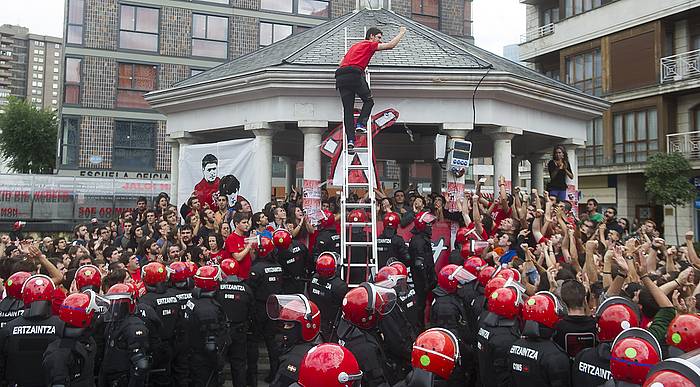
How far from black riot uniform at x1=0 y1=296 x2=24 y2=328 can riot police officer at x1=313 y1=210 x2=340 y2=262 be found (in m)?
4.94

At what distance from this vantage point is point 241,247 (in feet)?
32.9

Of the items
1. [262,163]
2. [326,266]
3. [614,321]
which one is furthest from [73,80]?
[614,321]

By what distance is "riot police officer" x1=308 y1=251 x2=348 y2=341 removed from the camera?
27.6 ft

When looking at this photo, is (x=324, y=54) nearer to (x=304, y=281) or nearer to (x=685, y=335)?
(x=304, y=281)

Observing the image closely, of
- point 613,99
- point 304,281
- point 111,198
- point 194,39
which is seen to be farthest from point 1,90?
point 304,281

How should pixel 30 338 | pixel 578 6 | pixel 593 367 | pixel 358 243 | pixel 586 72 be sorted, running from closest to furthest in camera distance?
pixel 593 367 → pixel 30 338 → pixel 358 243 → pixel 586 72 → pixel 578 6

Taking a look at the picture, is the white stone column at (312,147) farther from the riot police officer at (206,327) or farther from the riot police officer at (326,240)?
the riot police officer at (206,327)

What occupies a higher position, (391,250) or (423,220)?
(423,220)

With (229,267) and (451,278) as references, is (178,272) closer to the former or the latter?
(229,267)

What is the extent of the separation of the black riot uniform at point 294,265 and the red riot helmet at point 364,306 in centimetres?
425

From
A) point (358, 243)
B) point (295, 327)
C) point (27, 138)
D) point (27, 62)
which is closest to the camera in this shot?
point (295, 327)

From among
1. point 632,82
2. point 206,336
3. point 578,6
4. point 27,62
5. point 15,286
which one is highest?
point 27,62

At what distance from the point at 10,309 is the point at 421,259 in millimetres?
6511

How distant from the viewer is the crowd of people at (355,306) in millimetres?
5250
